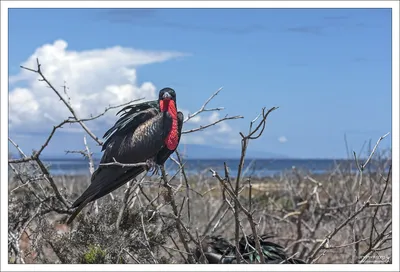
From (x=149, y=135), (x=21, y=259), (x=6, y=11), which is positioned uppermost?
(x=6, y=11)

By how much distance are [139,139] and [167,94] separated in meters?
0.19

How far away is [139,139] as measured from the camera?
2.08 m

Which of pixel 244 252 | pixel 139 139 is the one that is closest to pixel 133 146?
pixel 139 139

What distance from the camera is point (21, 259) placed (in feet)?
8.62

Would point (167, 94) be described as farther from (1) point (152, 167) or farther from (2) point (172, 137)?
(1) point (152, 167)

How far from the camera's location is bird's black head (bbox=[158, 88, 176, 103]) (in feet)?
6.59

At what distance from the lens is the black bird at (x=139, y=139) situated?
6.57 ft

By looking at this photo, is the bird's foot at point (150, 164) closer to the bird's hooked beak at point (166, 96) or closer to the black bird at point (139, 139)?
the black bird at point (139, 139)

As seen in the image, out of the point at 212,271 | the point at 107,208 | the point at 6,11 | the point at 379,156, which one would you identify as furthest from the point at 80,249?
the point at 379,156

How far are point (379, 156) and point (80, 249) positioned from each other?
3.10 meters

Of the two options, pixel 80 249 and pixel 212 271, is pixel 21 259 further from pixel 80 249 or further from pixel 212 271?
pixel 212 271

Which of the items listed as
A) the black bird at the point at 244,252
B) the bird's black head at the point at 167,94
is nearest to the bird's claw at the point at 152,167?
the bird's black head at the point at 167,94

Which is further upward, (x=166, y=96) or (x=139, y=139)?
(x=166, y=96)

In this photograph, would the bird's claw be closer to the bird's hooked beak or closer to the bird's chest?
the bird's chest
